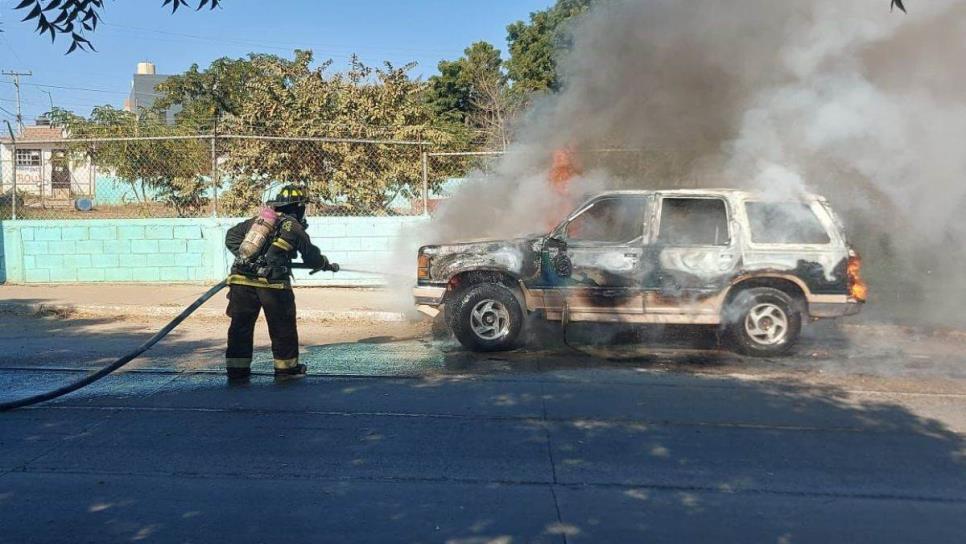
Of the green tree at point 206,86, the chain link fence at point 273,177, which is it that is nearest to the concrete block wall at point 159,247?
the chain link fence at point 273,177

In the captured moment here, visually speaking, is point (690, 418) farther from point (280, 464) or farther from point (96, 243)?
point (96, 243)

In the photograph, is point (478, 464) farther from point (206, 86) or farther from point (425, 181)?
point (206, 86)

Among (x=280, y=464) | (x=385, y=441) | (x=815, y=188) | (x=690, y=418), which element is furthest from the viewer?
(x=815, y=188)

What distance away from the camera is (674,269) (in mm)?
7867

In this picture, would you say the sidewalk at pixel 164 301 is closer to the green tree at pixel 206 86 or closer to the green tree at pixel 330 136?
the green tree at pixel 330 136

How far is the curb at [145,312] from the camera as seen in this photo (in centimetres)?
1038

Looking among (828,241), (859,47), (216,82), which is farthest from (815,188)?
(216,82)

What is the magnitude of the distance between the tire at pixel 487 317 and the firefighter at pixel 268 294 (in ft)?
6.07

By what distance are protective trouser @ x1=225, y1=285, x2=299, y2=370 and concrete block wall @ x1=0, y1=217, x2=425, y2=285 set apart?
580 centimetres

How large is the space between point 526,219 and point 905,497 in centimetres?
588

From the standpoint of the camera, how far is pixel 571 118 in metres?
10.5

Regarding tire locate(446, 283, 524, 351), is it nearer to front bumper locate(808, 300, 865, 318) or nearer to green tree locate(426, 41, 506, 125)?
front bumper locate(808, 300, 865, 318)

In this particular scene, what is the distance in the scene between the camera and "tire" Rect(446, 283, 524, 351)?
7.98 m

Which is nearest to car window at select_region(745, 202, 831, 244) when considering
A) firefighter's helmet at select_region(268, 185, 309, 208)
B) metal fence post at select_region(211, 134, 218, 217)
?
firefighter's helmet at select_region(268, 185, 309, 208)
